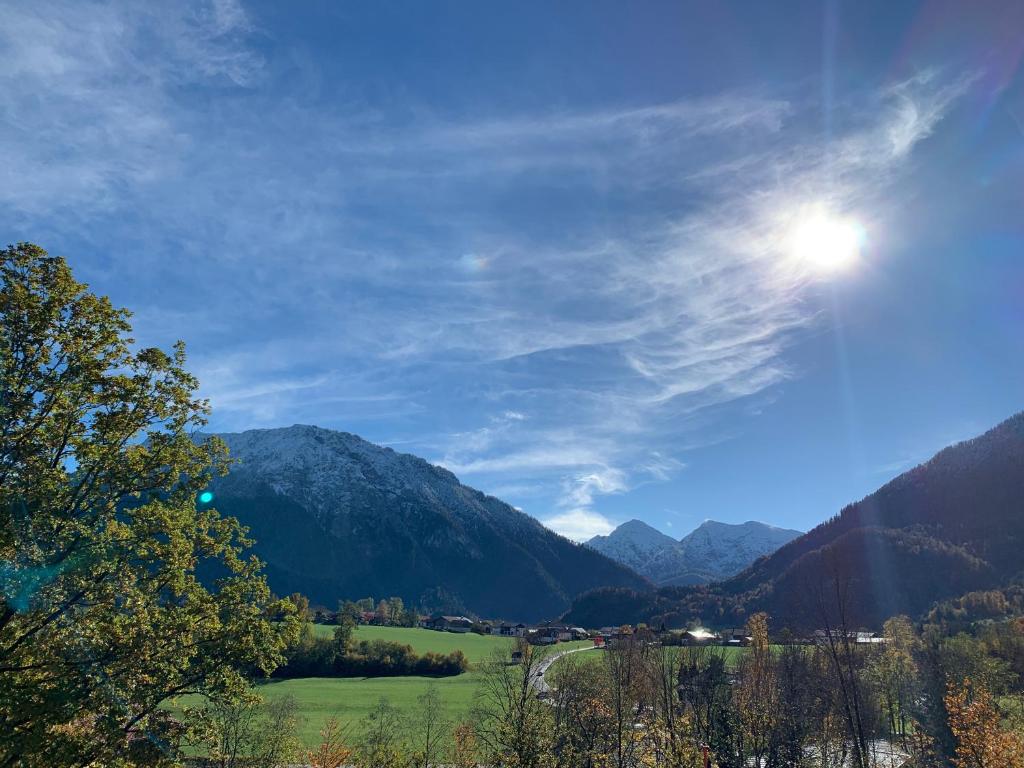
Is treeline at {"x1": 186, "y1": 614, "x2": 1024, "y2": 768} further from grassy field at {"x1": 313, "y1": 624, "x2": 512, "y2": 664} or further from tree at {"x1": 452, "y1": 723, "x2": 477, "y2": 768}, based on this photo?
grassy field at {"x1": 313, "y1": 624, "x2": 512, "y2": 664}

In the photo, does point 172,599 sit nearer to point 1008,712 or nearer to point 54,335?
point 54,335

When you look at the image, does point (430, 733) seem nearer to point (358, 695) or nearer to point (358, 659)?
point (358, 695)

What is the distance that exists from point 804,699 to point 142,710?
10380cm

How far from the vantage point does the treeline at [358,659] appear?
470 feet

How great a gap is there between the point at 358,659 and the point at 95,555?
143812 mm

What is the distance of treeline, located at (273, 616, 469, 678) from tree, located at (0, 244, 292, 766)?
439 ft

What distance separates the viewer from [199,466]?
930 inches

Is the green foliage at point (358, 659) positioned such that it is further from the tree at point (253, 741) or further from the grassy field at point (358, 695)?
the tree at point (253, 741)

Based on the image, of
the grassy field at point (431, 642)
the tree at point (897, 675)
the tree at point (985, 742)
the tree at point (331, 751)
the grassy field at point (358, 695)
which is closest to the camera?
the tree at point (985, 742)

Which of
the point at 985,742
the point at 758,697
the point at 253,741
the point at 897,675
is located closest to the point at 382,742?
the point at 253,741

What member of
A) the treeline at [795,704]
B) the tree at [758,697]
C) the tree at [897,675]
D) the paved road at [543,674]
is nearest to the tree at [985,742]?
the treeline at [795,704]

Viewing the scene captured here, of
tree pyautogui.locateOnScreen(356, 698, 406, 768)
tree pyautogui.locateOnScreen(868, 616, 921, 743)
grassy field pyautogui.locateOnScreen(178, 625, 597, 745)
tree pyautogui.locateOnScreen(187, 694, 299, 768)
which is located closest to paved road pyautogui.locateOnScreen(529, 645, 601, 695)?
grassy field pyautogui.locateOnScreen(178, 625, 597, 745)

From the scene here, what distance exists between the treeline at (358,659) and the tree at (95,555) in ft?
439

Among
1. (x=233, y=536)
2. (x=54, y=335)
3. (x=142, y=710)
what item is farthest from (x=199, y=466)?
(x=142, y=710)
